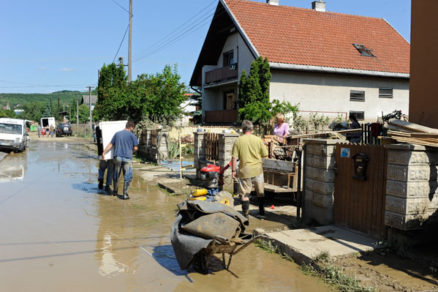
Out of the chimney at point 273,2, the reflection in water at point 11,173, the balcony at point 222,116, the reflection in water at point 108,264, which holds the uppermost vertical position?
the chimney at point 273,2

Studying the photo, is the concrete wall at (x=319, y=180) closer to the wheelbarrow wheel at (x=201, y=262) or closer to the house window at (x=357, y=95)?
the wheelbarrow wheel at (x=201, y=262)

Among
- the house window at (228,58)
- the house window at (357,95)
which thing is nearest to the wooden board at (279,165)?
the house window at (357,95)

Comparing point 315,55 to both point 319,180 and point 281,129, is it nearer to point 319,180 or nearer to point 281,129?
point 281,129

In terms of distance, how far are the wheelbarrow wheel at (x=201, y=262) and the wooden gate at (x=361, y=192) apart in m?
2.45

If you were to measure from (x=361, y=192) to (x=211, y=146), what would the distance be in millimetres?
6473

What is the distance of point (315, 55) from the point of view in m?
23.4

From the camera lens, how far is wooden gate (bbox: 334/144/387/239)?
18.8 ft

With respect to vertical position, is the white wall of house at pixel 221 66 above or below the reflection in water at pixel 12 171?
above


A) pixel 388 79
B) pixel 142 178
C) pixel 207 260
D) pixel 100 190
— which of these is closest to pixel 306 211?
pixel 207 260

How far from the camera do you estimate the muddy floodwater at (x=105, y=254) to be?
471cm

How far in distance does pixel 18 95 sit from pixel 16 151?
18213 centimetres

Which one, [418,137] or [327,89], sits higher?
[327,89]

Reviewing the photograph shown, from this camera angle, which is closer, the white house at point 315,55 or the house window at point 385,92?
the white house at point 315,55

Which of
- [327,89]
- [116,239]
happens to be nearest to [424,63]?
[116,239]
